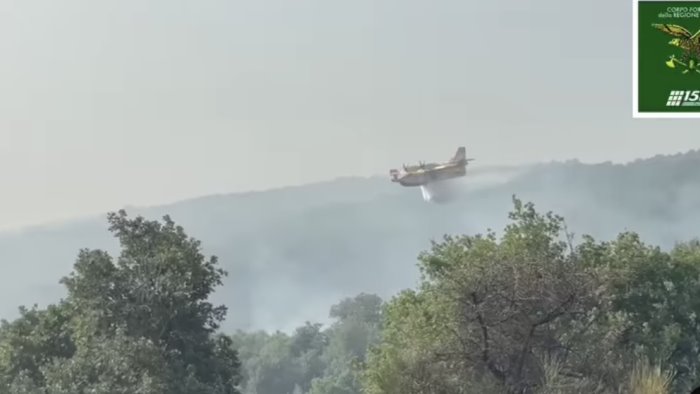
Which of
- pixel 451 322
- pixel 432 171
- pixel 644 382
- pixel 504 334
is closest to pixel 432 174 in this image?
pixel 432 171

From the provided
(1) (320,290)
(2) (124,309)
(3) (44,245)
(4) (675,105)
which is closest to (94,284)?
(2) (124,309)

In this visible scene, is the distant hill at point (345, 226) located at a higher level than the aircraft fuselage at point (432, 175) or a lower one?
lower

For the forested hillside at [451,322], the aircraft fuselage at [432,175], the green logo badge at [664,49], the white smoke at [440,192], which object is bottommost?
the forested hillside at [451,322]

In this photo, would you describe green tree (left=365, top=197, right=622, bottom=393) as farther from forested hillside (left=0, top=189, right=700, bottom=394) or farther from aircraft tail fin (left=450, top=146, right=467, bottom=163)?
aircraft tail fin (left=450, top=146, right=467, bottom=163)

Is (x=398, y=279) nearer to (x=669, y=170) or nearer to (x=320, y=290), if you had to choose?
(x=320, y=290)

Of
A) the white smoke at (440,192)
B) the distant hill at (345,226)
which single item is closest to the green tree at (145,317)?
the distant hill at (345,226)

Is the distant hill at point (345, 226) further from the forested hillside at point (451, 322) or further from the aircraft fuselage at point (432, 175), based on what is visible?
the forested hillside at point (451, 322)
